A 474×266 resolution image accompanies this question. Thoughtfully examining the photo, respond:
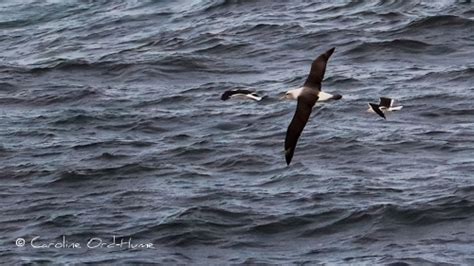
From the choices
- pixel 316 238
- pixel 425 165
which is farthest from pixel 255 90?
pixel 316 238

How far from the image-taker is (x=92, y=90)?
87.2ft

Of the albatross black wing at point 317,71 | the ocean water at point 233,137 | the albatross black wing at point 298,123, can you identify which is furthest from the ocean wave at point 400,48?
the albatross black wing at point 298,123

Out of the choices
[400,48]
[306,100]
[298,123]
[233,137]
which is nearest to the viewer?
[298,123]

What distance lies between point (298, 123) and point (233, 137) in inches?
246

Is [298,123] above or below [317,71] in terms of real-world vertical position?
below

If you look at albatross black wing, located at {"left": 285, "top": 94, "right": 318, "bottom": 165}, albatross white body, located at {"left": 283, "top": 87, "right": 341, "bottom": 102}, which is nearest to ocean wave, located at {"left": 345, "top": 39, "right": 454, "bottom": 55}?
albatross white body, located at {"left": 283, "top": 87, "right": 341, "bottom": 102}

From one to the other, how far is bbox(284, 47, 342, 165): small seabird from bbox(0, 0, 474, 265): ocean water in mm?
1873

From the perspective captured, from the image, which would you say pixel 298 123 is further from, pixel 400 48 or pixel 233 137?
pixel 400 48

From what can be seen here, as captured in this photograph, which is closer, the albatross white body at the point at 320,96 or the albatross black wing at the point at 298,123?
the albatross white body at the point at 320,96

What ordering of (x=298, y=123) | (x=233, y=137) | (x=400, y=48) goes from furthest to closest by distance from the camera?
(x=400, y=48) → (x=233, y=137) → (x=298, y=123)

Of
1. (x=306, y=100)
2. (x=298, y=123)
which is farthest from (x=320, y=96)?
(x=298, y=123)

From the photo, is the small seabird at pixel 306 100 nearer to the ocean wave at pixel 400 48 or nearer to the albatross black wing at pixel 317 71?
the albatross black wing at pixel 317 71

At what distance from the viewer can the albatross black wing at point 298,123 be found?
55.2ft

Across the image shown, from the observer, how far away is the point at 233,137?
2316 centimetres
